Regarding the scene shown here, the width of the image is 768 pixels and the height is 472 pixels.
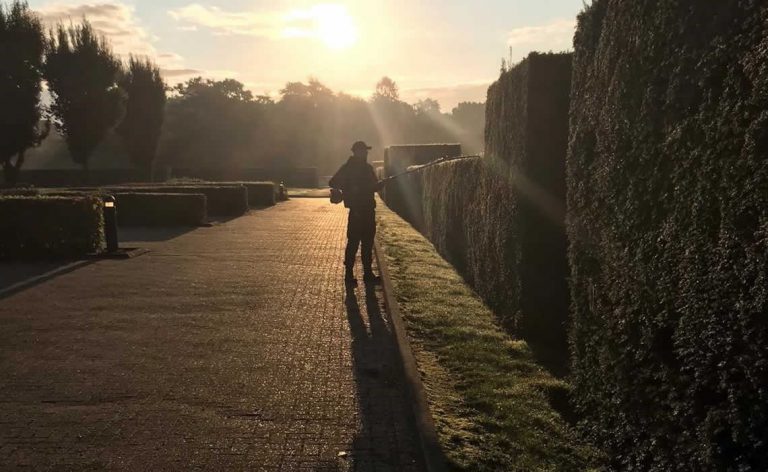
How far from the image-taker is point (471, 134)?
400ft

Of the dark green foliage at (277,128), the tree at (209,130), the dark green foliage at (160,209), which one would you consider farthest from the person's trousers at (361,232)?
the tree at (209,130)

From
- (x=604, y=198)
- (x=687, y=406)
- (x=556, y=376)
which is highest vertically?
(x=604, y=198)

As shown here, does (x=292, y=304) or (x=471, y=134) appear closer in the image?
(x=292, y=304)

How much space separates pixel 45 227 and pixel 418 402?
9.73 m

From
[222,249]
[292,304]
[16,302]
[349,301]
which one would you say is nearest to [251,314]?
[292,304]

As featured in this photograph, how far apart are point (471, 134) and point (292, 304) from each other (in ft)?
382

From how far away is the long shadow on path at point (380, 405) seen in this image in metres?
3.93

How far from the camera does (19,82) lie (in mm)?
33688

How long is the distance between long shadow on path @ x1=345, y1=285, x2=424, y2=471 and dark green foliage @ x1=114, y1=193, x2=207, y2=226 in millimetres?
12412

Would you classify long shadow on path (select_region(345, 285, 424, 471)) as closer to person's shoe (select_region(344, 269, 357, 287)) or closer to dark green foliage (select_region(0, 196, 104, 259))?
person's shoe (select_region(344, 269, 357, 287))

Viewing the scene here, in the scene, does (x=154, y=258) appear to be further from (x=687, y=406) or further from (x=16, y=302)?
(x=687, y=406)

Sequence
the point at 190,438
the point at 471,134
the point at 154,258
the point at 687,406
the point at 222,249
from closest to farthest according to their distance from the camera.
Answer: the point at 687,406 → the point at 190,438 → the point at 154,258 → the point at 222,249 → the point at 471,134

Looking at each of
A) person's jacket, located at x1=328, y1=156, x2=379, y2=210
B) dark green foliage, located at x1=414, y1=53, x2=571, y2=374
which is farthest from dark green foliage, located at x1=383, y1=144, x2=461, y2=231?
dark green foliage, located at x1=414, y1=53, x2=571, y2=374

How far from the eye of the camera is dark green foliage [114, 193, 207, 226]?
18.7 m
